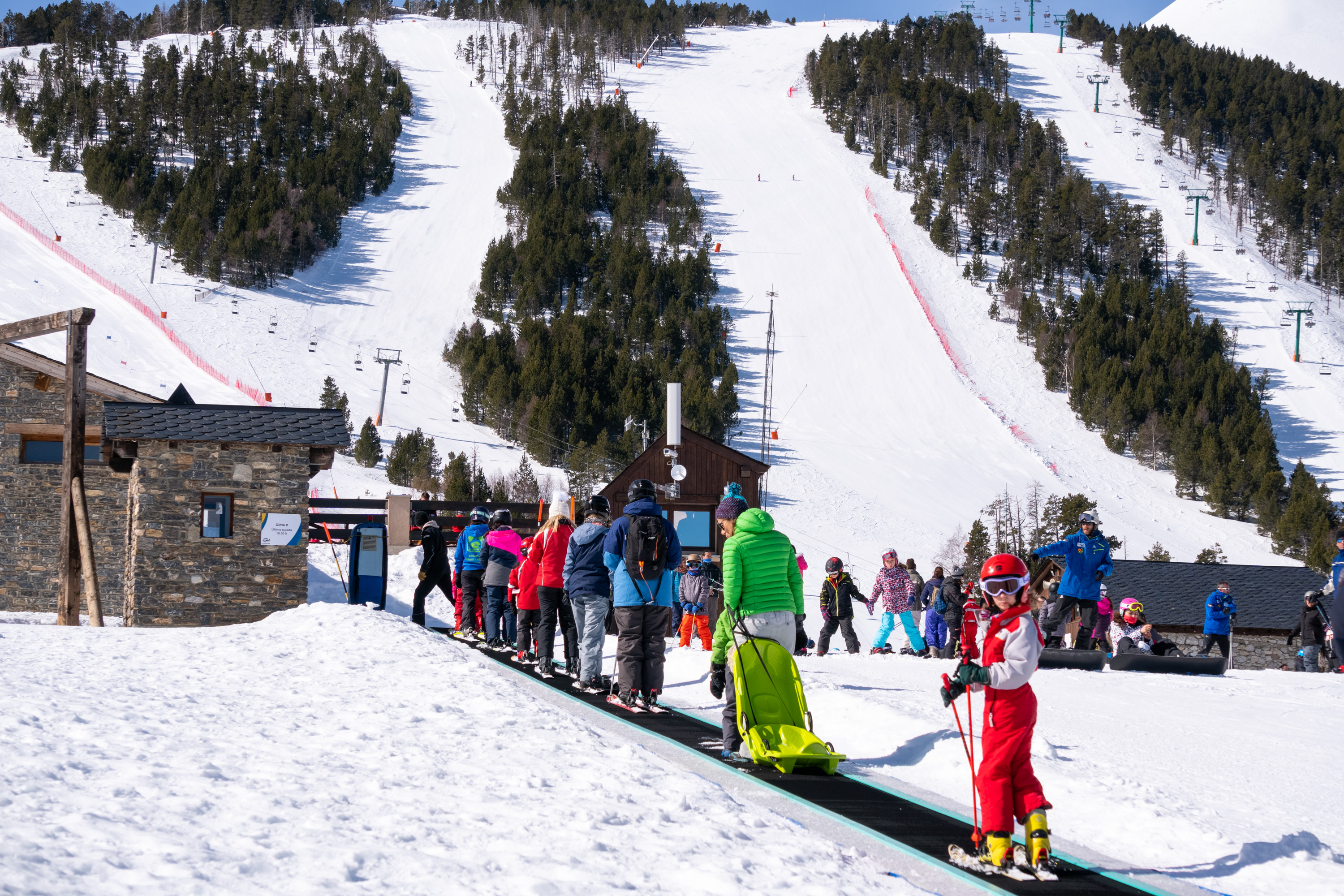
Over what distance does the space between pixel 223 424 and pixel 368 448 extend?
86.6ft

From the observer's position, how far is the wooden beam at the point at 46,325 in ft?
46.0

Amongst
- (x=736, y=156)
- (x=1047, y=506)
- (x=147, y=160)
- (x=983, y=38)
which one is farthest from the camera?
(x=983, y=38)

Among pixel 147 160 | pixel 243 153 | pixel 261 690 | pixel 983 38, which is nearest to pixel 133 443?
pixel 261 690

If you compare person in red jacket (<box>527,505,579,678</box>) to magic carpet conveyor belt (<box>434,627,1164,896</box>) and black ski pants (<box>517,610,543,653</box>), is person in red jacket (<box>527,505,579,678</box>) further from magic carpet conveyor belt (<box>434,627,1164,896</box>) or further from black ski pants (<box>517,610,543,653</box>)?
magic carpet conveyor belt (<box>434,627,1164,896</box>)

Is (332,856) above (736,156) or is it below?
below

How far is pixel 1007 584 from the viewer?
474 cm

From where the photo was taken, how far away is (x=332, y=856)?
3738 millimetres

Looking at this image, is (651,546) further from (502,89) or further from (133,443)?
(502,89)

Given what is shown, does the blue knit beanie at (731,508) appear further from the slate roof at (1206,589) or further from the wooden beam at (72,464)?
the slate roof at (1206,589)

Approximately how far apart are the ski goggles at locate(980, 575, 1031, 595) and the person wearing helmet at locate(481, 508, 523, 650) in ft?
25.5

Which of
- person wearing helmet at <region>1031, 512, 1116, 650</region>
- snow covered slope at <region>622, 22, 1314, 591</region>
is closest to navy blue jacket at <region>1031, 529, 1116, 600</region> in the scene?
person wearing helmet at <region>1031, 512, 1116, 650</region>

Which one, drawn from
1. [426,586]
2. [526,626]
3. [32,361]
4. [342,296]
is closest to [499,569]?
[526,626]

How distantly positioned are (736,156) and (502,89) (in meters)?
28.1

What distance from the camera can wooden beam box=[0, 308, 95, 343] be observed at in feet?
46.0
